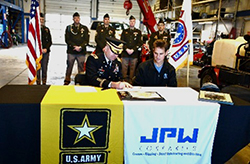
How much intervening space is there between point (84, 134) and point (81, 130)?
4 centimetres

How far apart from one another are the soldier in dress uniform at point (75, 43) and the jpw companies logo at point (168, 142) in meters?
3.64

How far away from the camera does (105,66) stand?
285 centimetres

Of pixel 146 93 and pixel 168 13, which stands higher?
pixel 168 13

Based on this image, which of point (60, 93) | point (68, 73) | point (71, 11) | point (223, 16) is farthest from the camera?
point (71, 11)

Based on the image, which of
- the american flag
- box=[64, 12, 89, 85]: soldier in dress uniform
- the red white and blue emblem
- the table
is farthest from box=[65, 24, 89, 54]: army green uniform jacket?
the table

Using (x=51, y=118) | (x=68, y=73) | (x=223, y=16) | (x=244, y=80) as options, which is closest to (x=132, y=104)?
(x=51, y=118)

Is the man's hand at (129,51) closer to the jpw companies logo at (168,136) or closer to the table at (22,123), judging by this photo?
the table at (22,123)

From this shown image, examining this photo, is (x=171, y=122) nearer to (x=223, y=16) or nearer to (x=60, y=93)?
(x=60, y=93)

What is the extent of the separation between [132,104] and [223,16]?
880 cm

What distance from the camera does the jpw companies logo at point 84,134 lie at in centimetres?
191

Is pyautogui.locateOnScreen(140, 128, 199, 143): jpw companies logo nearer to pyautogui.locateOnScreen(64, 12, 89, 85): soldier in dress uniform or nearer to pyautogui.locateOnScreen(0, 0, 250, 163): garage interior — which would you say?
pyautogui.locateOnScreen(0, 0, 250, 163): garage interior

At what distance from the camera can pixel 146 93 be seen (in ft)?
7.73

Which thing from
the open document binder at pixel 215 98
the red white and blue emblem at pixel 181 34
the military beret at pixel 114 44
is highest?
the red white and blue emblem at pixel 181 34

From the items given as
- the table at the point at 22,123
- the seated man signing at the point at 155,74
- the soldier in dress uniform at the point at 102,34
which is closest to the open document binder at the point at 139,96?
the table at the point at 22,123
